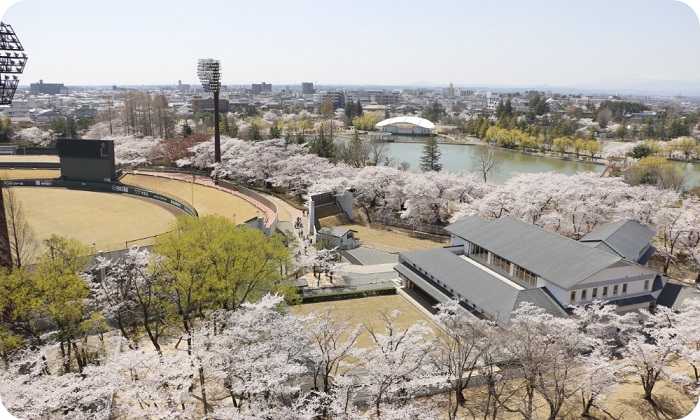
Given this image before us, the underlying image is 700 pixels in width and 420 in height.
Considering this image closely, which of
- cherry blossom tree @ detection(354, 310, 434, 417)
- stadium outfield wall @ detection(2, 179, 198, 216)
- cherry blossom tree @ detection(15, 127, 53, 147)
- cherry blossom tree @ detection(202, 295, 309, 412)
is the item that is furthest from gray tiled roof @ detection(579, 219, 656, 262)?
cherry blossom tree @ detection(15, 127, 53, 147)

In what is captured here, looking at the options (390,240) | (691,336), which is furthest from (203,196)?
(691,336)

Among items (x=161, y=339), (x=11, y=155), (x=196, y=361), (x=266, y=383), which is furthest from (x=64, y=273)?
(x=11, y=155)

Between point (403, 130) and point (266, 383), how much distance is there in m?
98.1

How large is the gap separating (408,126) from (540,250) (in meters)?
86.6

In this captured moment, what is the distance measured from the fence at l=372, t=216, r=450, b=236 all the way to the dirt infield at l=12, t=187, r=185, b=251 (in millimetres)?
16294

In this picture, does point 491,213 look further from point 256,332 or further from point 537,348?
point 256,332

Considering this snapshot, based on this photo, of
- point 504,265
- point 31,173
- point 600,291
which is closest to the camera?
point 600,291

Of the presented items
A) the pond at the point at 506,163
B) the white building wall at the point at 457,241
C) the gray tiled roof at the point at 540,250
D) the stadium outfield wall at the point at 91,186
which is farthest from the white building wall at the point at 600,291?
the pond at the point at 506,163

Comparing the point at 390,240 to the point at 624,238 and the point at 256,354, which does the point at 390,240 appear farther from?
the point at 256,354

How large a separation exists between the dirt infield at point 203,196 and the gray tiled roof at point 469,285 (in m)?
17.1

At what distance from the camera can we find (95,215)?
38.3m

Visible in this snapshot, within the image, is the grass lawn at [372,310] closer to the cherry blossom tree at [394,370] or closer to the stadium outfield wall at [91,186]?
the cherry blossom tree at [394,370]

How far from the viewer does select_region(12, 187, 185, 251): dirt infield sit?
108 ft

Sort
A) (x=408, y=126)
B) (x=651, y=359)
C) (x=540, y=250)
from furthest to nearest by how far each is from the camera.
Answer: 1. (x=408, y=126)
2. (x=540, y=250)
3. (x=651, y=359)
